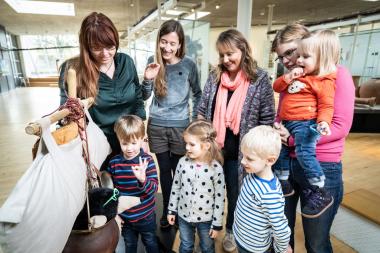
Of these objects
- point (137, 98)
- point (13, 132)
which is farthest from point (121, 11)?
point (137, 98)

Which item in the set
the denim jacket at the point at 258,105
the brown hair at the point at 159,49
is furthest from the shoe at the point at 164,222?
→ the brown hair at the point at 159,49

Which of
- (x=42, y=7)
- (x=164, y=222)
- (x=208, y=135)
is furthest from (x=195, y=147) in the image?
(x=42, y=7)

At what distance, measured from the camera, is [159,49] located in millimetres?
1645

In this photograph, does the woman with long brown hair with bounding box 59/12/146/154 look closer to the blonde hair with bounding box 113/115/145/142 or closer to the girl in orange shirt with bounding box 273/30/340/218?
the blonde hair with bounding box 113/115/145/142

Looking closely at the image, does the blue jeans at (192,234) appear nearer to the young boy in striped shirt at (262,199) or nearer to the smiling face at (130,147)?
the young boy in striped shirt at (262,199)

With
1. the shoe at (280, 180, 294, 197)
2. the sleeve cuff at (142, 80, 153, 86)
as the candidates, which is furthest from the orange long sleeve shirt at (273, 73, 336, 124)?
the sleeve cuff at (142, 80, 153, 86)

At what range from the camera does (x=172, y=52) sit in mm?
1630

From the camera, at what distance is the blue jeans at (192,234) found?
1422 millimetres

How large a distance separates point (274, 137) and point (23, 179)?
0.92 meters

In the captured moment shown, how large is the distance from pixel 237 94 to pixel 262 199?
0.61m

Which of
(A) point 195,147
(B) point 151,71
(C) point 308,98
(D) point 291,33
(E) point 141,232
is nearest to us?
(C) point 308,98

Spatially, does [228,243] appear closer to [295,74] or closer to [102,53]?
[295,74]

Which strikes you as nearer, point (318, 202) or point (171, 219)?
point (318, 202)

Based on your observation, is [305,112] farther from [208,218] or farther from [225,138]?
[208,218]
